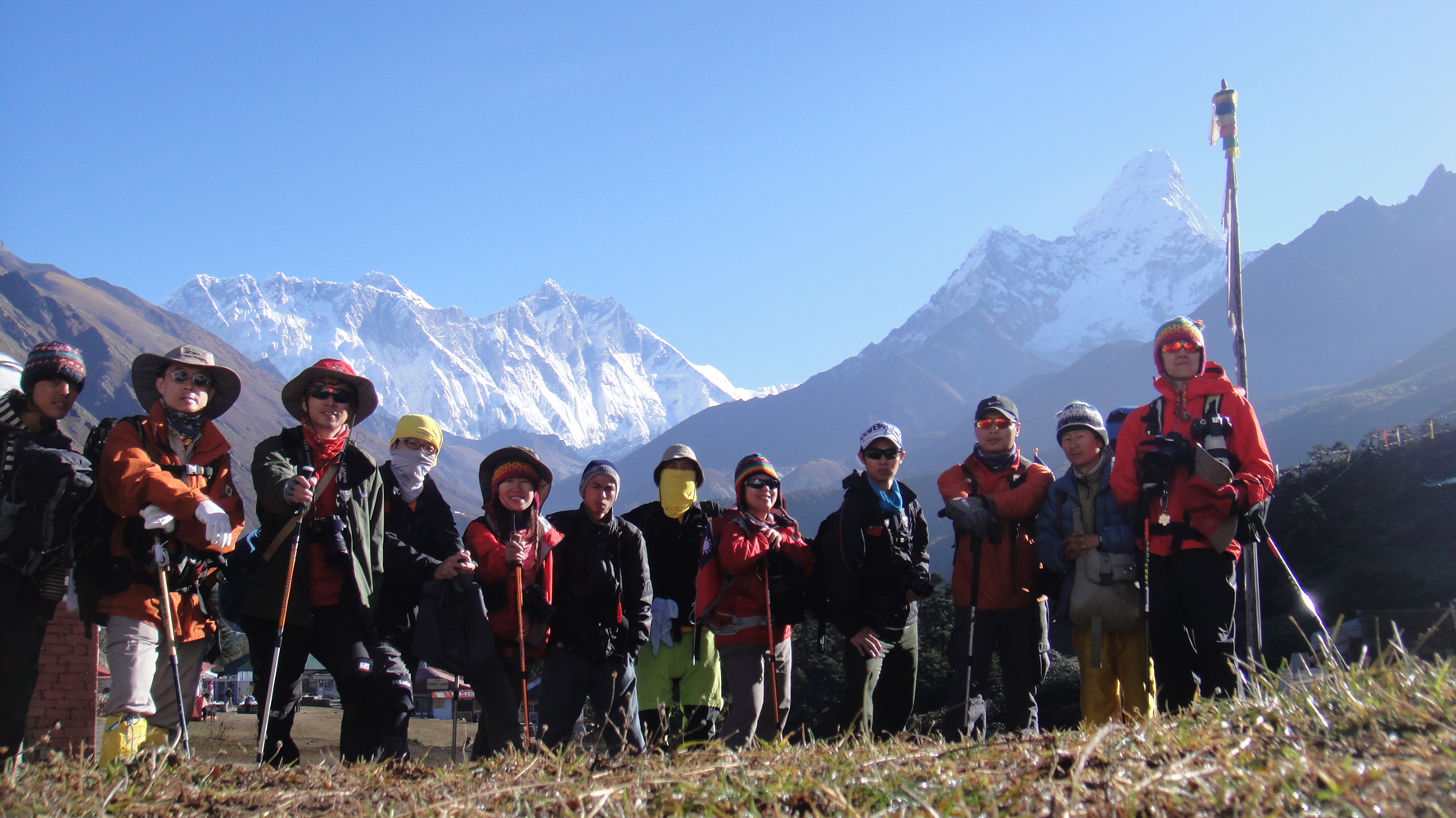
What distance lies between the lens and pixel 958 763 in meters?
2.34

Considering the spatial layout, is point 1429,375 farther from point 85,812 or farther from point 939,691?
point 85,812

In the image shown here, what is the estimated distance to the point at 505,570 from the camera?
17.8 feet

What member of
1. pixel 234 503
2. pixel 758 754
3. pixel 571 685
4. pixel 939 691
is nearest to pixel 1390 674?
pixel 758 754

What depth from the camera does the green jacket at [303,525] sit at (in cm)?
457

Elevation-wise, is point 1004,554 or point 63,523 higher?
point 63,523

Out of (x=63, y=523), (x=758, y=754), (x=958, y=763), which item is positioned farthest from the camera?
(x=63, y=523)

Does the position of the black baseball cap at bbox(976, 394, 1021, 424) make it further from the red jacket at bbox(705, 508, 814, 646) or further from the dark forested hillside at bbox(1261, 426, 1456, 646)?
the dark forested hillside at bbox(1261, 426, 1456, 646)

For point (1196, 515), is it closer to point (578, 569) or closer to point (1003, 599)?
point (1003, 599)

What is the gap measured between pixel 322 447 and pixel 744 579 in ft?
8.12

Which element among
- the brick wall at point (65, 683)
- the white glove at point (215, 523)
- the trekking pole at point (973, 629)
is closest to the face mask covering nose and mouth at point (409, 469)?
the white glove at point (215, 523)

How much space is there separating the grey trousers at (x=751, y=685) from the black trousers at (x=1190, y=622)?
2.01 metres

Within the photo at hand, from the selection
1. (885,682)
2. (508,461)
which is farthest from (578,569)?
(885,682)

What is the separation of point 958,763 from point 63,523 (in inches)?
150

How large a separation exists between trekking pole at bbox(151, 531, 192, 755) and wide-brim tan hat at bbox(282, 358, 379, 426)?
1.09m
